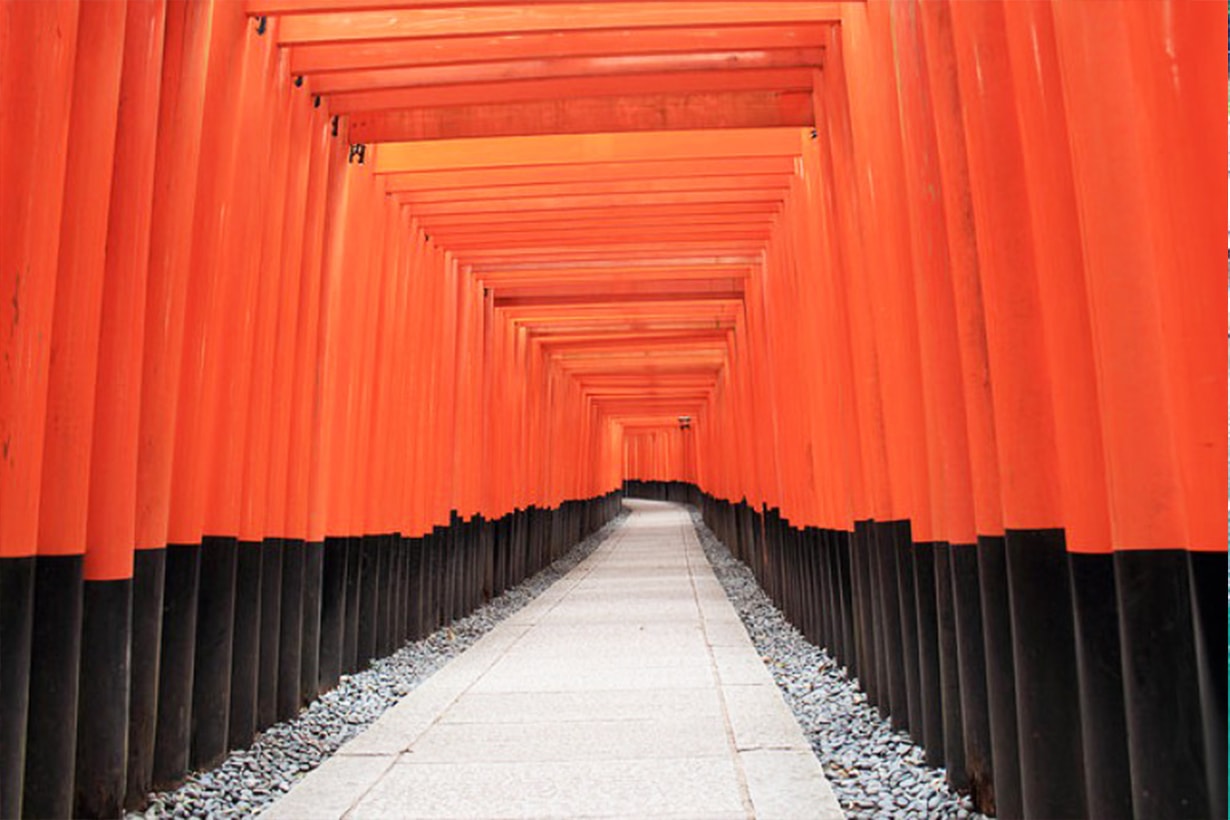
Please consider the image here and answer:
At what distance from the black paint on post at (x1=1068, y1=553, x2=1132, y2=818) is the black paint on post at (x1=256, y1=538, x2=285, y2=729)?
3.81 meters

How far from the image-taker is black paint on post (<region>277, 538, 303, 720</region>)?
16.7ft

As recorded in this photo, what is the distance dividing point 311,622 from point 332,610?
20.2 inches

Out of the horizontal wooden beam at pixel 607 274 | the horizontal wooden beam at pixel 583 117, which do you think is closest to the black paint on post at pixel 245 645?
the horizontal wooden beam at pixel 583 117

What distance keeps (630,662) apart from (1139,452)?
461 cm

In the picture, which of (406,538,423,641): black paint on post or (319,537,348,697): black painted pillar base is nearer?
(319,537,348,697): black painted pillar base

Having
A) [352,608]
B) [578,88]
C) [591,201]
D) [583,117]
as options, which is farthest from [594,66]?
[352,608]

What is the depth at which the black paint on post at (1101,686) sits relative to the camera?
2287 millimetres

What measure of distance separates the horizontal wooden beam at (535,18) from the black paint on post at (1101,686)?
3.63m

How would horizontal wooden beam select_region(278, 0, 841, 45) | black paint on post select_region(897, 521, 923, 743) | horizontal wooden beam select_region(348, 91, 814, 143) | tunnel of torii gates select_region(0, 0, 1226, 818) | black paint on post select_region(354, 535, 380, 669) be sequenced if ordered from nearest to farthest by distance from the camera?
tunnel of torii gates select_region(0, 0, 1226, 818)
black paint on post select_region(897, 521, 923, 743)
horizontal wooden beam select_region(278, 0, 841, 45)
horizontal wooden beam select_region(348, 91, 814, 143)
black paint on post select_region(354, 535, 380, 669)

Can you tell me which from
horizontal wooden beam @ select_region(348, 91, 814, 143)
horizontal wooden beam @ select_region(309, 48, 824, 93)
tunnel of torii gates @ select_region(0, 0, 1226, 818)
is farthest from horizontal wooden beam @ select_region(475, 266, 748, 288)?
A: horizontal wooden beam @ select_region(309, 48, 824, 93)

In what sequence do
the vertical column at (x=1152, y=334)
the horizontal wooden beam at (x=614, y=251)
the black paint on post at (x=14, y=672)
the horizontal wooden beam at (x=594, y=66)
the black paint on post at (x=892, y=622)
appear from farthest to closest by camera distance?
the horizontal wooden beam at (x=614, y=251), the horizontal wooden beam at (x=594, y=66), the black paint on post at (x=892, y=622), the black paint on post at (x=14, y=672), the vertical column at (x=1152, y=334)

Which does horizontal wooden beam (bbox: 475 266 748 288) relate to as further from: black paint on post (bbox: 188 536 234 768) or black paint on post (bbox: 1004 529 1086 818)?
black paint on post (bbox: 1004 529 1086 818)

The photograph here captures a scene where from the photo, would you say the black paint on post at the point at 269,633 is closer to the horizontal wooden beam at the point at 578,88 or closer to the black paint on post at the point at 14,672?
the black paint on post at the point at 14,672

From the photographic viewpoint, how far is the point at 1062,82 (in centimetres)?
234
